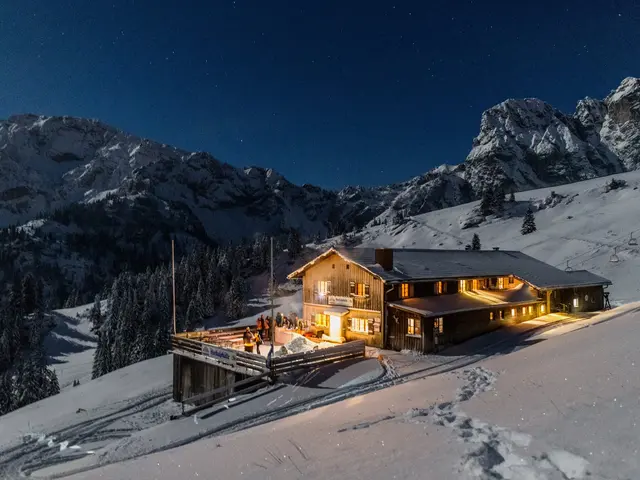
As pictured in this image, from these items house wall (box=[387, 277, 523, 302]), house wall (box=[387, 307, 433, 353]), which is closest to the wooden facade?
house wall (box=[387, 307, 433, 353])

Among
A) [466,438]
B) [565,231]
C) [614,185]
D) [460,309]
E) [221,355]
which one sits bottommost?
[221,355]

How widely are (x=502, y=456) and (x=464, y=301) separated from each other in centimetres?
2695

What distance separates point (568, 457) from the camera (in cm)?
687

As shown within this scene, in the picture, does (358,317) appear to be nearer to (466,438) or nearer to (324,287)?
(324,287)

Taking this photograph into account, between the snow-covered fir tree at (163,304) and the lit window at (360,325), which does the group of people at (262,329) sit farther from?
the snow-covered fir tree at (163,304)

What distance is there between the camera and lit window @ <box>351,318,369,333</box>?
31.5 meters

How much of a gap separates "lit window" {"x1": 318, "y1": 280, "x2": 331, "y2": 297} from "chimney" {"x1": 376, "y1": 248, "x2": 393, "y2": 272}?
16.2 feet

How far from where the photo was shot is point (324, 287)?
34.8m

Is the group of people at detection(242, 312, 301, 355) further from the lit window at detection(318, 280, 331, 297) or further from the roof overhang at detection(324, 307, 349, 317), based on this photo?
the roof overhang at detection(324, 307, 349, 317)

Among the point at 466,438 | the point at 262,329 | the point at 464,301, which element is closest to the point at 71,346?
the point at 262,329

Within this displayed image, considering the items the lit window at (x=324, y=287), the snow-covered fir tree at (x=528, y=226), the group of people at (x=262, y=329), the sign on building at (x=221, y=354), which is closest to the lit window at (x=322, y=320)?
the lit window at (x=324, y=287)

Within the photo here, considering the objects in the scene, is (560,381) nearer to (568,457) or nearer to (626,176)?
(568,457)

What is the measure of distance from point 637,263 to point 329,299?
53.3m

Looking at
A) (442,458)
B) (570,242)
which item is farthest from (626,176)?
(442,458)
